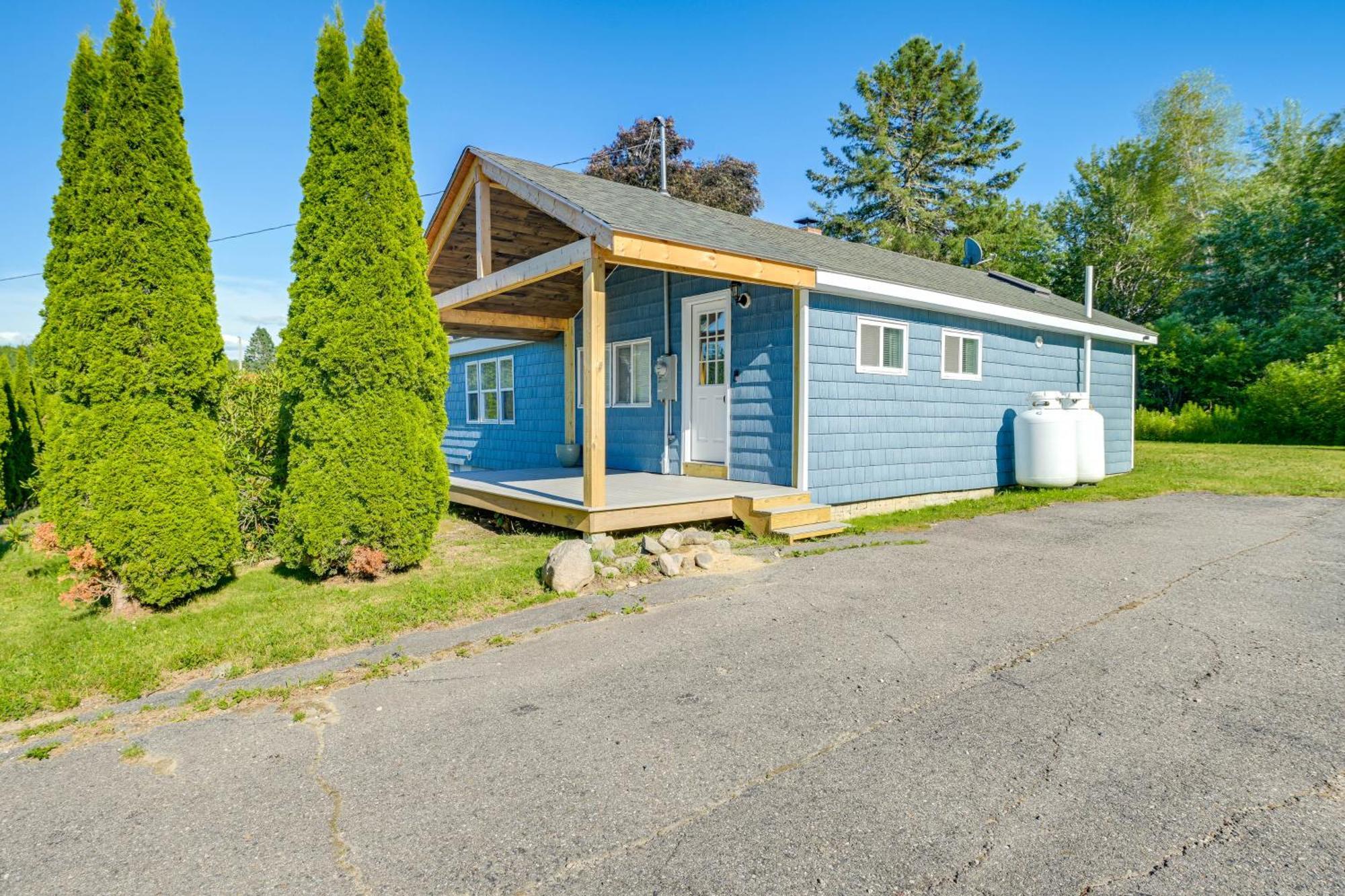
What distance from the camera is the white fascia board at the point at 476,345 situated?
13.4 m

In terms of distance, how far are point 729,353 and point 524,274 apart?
2.71 meters

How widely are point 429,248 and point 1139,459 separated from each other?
46.3ft

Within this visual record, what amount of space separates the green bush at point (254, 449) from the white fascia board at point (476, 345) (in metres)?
6.25

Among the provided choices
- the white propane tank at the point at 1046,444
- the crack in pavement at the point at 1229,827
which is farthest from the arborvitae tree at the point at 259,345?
the crack in pavement at the point at 1229,827

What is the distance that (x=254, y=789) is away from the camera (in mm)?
2551

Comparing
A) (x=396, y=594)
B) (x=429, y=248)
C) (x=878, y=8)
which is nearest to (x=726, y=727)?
(x=396, y=594)

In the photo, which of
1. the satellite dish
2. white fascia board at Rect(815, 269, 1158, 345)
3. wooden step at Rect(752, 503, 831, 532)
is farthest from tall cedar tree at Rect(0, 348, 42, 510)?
the satellite dish

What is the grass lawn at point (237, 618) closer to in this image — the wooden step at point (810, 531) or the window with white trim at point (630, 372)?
the wooden step at point (810, 531)

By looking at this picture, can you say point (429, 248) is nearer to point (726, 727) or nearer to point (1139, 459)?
point (726, 727)

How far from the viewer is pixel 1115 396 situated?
12.7 meters

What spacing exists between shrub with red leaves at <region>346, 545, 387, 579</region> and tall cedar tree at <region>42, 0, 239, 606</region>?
2.89ft

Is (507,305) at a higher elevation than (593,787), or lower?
higher

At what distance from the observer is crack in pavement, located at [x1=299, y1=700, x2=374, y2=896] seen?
2.05 m

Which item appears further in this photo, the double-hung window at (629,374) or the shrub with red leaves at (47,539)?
the double-hung window at (629,374)
